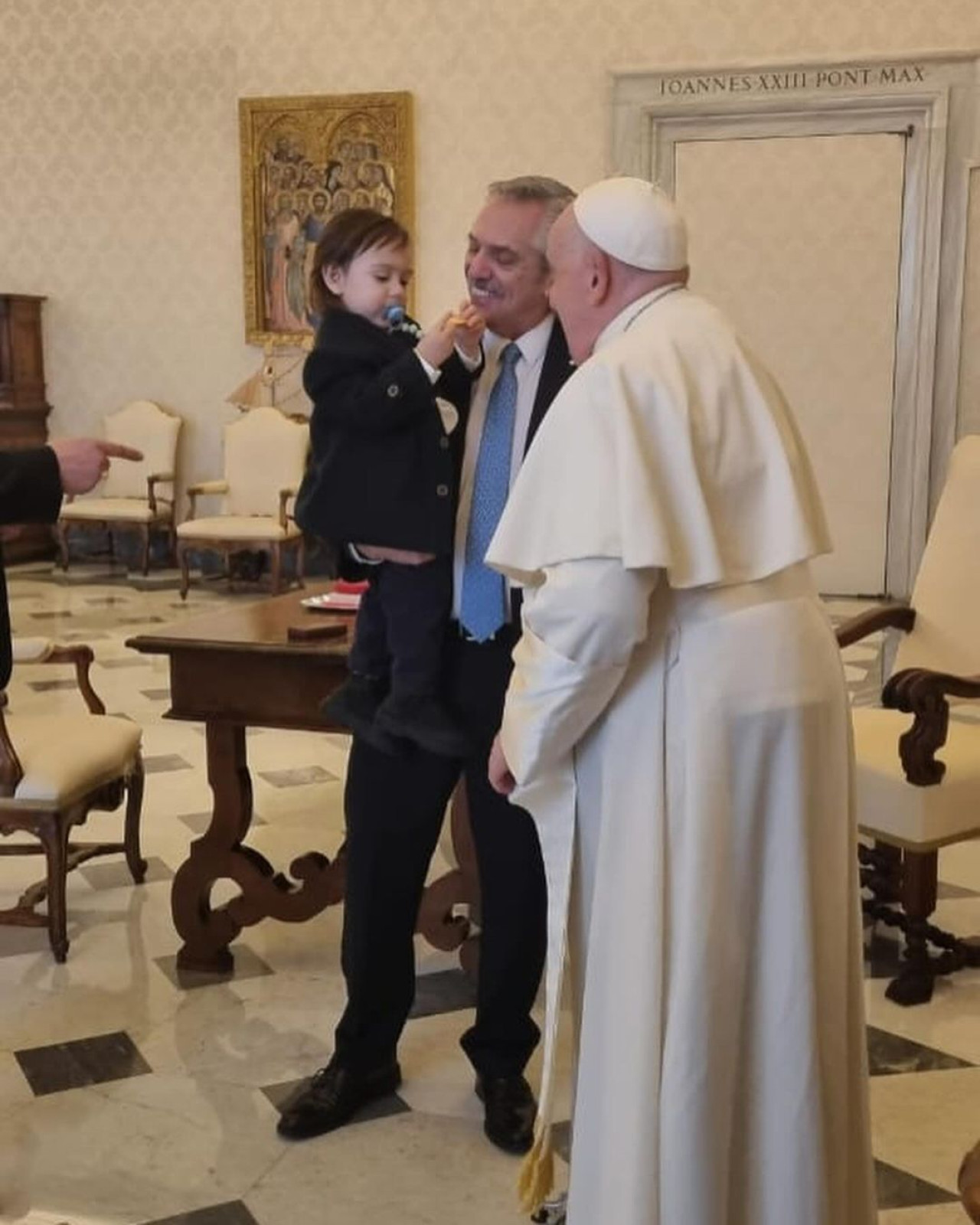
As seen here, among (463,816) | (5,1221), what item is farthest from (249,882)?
(5,1221)

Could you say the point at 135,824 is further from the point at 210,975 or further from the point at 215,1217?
the point at 215,1217

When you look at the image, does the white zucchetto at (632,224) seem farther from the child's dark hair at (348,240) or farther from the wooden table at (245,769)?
the wooden table at (245,769)

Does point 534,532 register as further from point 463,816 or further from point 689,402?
point 463,816

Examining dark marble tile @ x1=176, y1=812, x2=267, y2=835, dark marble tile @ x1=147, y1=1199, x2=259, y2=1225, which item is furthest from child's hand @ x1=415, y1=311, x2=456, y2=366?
dark marble tile @ x1=176, y1=812, x2=267, y2=835

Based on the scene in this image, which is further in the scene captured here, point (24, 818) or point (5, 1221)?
point (24, 818)

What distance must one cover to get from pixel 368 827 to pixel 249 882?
0.84 metres

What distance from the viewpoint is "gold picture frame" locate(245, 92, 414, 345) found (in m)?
9.53

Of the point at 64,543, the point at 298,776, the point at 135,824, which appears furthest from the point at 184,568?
the point at 135,824

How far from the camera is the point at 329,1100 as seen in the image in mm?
2736

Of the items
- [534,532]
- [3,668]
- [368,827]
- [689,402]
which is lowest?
[368,827]

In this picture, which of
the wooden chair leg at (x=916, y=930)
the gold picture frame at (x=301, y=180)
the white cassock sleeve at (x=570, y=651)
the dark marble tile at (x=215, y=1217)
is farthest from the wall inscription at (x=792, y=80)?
the dark marble tile at (x=215, y=1217)

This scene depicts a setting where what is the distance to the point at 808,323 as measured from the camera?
9031 mm

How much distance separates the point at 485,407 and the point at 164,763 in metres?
3.20

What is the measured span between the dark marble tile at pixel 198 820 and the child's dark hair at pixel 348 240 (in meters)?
2.46
